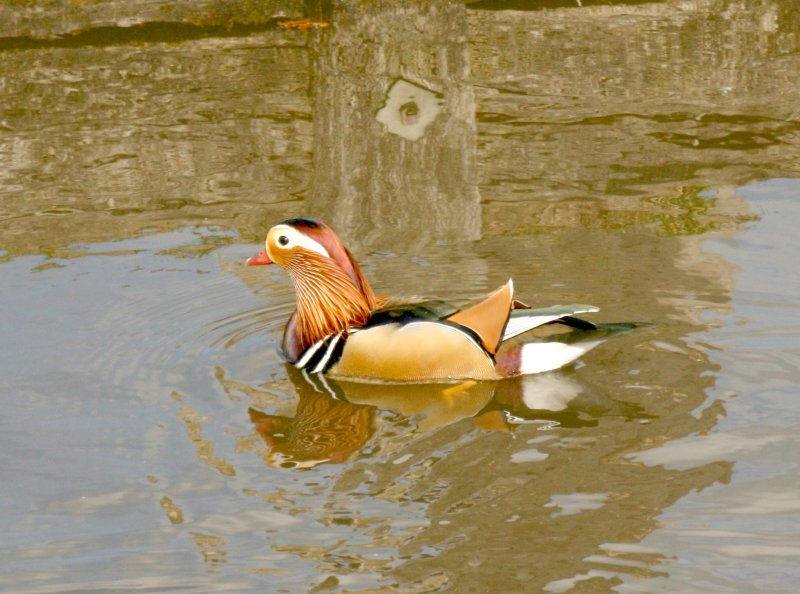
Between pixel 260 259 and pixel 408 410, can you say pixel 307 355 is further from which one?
pixel 408 410

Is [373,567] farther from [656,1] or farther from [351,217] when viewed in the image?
[656,1]

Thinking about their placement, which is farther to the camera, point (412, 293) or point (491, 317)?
point (412, 293)

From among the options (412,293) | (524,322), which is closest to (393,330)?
(524,322)

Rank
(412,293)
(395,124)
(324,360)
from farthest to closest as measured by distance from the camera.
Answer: (395,124)
(412,293)
(324,360)

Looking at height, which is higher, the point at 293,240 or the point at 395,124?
the point at 395,124

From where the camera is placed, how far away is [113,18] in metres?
11.5

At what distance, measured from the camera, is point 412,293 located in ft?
25.4

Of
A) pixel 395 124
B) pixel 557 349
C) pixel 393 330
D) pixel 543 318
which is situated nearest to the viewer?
pixel 543 318

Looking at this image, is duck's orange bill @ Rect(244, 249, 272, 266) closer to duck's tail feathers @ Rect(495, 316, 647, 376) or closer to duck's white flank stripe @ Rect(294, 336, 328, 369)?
duck's white flank stripe @ Rect(294, 336, 328, 369)

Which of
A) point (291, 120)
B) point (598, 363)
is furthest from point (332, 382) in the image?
point (291, 120)

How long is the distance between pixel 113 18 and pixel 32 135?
1.94 m

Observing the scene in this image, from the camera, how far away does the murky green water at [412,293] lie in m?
5.10

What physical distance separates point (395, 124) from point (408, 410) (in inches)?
154

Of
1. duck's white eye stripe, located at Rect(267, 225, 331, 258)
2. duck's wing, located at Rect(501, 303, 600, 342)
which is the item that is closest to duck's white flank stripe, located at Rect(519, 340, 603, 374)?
duck's wing, located at Rect(501, 303, 600, 342)
